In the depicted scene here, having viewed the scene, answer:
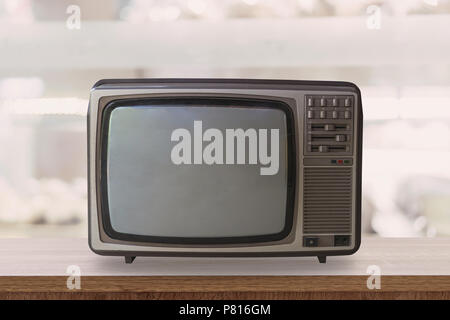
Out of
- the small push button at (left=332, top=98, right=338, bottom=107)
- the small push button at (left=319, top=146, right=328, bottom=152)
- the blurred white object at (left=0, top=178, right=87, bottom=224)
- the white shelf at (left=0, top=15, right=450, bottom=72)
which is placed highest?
the white shelf at (left=0, top=15, right=450, bottom=72)

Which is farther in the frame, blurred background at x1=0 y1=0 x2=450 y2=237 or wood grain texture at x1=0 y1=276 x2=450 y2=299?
blurred background at x1=0 y1=0 x2=450 y2=237

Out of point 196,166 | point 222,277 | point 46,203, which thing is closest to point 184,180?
point 196,166

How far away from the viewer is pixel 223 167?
0.68 m

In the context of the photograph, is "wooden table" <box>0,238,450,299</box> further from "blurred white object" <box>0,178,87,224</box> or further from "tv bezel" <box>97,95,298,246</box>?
"blurred white object" <box>0,178,87,224</box>

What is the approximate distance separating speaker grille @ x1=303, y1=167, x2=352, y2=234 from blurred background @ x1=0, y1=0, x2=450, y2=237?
1566 mm

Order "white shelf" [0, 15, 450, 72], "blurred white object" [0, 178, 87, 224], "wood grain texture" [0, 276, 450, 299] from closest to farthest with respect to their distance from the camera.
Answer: "wood grain texture" [0, 276, 450, 299] → "white shelf" [0, 15, 450, 72] → "blurred white object" [0, 178, 87, 224]

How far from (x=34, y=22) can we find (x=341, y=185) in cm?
207

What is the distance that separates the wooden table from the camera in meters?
0.62

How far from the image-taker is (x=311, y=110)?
0.68m

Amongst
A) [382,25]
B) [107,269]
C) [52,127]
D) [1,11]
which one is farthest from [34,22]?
[107,269]

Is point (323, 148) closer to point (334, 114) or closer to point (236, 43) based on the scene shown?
point (334, 114)

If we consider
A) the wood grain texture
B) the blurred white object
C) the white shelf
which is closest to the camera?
the wood grain texture

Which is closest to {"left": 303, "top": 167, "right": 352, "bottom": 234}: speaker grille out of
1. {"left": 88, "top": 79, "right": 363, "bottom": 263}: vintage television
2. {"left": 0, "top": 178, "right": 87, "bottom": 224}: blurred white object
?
{"left": 88, "top": 79, "right": 363, "bottom": 263}: vintage television
